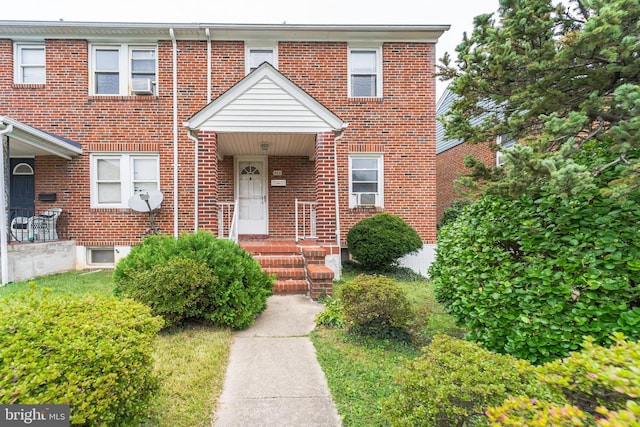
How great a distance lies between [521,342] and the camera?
2615 millimetres

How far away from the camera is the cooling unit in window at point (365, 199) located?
348 inches

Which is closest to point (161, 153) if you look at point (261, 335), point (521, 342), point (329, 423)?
point (261, 335)

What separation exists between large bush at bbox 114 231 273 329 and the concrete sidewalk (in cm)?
36

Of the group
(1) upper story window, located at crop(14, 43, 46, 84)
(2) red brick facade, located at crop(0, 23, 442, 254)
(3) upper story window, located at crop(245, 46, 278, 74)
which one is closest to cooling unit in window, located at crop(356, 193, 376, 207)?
(2) red brick facade, located at crop(0, 23, 442, 254)

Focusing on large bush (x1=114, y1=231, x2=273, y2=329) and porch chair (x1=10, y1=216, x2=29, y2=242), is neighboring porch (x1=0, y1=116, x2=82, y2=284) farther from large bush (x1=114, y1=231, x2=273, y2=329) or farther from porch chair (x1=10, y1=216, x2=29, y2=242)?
large bush (x1=114, y1=231, x2=273, y2=329)

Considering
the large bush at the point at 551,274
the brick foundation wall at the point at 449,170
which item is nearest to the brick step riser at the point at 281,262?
the large bush at the point at 551,274

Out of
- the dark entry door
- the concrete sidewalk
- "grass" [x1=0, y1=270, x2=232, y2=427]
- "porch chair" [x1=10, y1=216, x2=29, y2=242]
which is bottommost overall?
the concrete sidewalk

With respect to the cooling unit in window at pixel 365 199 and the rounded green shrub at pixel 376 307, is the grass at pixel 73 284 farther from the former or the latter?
the cooling unit in window at pixel 365 199

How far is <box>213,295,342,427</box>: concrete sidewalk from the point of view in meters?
2.37

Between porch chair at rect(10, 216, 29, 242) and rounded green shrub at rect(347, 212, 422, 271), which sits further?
porch chair at rect(10, 216, 29, 242)

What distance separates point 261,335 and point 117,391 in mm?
2332

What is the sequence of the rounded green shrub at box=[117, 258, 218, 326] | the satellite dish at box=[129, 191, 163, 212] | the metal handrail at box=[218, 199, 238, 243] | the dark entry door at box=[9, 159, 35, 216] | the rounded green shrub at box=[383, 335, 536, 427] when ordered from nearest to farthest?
the rounded green shrub at box=[383, 335, 536, 427]
the rounded green shrub at box=[117, 258, 218, 326]
the metal handrail at box=[218, 199, 238, 243]
the satellite dish at box=[129, 191, 163, 212]
the dark entry door at box=[9, 159, 35, 216]

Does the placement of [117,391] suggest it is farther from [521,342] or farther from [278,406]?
[521,342]

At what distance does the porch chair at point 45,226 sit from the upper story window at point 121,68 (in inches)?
138
